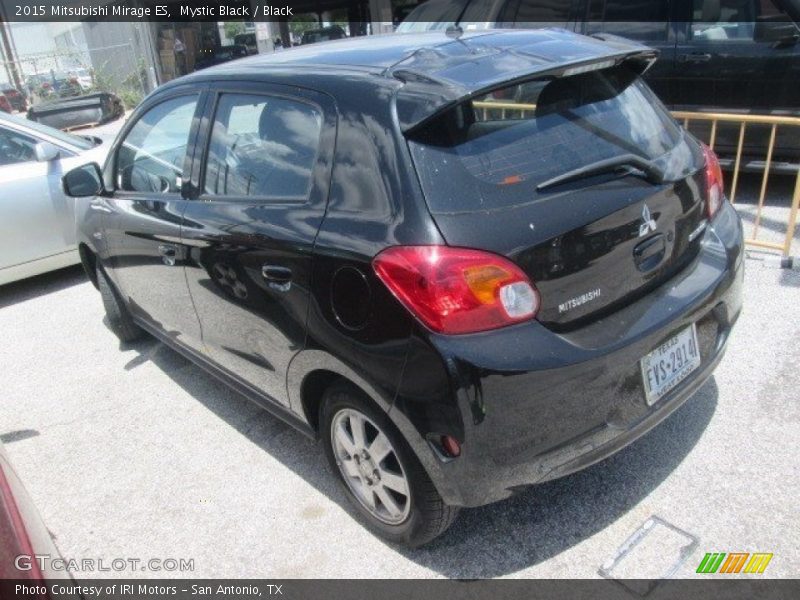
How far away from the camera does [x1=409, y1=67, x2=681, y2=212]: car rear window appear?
207 cm

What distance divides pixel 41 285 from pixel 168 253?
3.37 m

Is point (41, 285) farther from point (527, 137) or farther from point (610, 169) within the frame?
point (610, 169)

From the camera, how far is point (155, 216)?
3271mm

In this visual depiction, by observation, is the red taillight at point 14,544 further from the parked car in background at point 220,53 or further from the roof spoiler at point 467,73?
the parked car in background at point 220,53

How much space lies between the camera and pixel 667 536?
7.82 feet

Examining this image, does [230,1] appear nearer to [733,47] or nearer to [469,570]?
[733,47]

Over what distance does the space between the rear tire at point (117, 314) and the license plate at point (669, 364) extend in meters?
3.28

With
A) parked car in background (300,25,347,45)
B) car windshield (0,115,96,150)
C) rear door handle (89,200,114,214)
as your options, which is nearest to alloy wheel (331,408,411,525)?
rear door handle (89,200,114,214)

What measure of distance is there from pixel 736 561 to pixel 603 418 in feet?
2.32

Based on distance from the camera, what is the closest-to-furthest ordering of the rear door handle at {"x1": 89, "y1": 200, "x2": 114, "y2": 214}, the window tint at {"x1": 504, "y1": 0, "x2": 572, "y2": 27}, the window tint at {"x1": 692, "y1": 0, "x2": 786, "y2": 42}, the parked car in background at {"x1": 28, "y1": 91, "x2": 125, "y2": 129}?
the rear door handle at {"x1": 89, "y1": 200, "x2": 114, "y2": 214} → the window tint at {"x1": 692, "y1": 0, "x2": 786, "y2": 42} → the window tint at {"x1": 504, "y1": 0, "x2": 572, "y2": 27} → the parked car in background at {"x1": 28, "y1": 91, "x2": 125, "y2": 129}

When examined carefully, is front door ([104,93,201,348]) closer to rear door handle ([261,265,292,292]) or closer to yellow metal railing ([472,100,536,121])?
rear door handle ([261,265,292,292])

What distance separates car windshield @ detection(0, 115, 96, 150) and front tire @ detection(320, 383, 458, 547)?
4.45 metres

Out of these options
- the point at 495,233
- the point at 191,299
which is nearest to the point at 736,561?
the point at 495,233

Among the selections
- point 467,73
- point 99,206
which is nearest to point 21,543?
point 467,73
